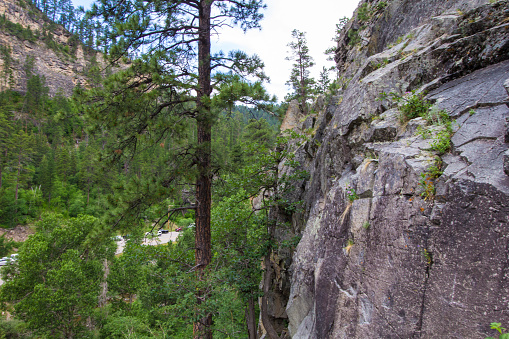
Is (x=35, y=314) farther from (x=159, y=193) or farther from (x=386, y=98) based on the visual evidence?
(x=386, y=98)

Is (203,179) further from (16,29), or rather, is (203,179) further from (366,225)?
(16,29)

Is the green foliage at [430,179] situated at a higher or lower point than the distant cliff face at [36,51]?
lower

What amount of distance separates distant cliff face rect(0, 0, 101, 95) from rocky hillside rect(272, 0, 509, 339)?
84992 millimetres

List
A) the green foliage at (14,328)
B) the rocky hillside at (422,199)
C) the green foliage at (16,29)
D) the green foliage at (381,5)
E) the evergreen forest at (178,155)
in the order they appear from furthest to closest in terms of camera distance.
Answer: the green foliage at (16,29) → the green foliage at (14,328) → the green foliage at (381,5) → the evergreen forest at (178,155) → the rocky hillside at (422,199)

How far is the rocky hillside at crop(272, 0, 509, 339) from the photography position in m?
2.70

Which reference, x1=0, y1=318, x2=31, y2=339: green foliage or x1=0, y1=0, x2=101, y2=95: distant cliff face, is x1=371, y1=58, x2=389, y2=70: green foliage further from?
x1=0, y1=0, x2=101, y2=95: distant cliff face

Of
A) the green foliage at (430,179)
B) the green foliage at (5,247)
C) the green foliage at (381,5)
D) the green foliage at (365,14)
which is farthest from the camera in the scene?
the green foliage at (5,247)

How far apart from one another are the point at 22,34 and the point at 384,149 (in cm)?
11262

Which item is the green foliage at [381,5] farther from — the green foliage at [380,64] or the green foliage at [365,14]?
the green foliage at [380,64]

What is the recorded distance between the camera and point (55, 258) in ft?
53.0

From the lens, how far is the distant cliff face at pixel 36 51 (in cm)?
7005

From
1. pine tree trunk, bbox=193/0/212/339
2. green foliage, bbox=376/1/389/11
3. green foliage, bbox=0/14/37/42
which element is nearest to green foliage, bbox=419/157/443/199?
pine tree trunk, bbox=193/0/212/339

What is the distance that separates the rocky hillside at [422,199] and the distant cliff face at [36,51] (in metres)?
85.0

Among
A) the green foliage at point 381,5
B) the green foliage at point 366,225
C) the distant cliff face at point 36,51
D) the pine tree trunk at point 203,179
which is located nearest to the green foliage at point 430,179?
the green foliage at point 366,225
